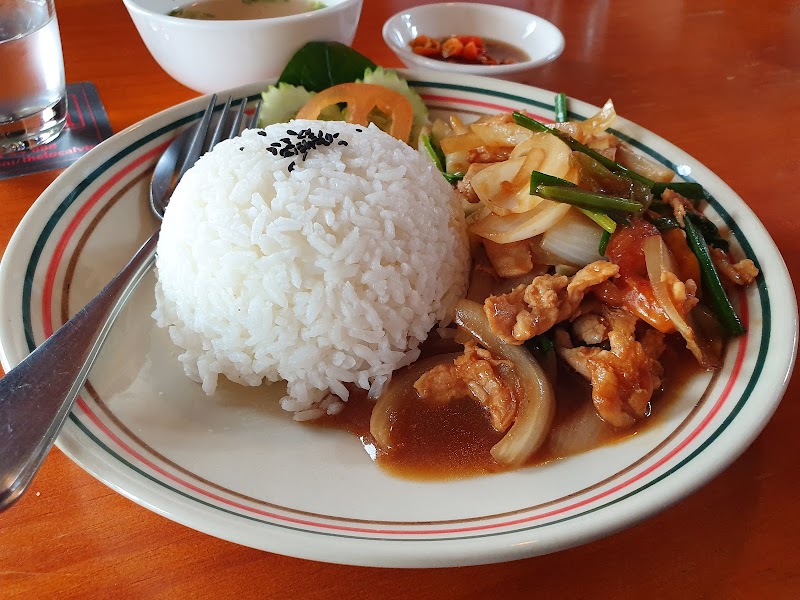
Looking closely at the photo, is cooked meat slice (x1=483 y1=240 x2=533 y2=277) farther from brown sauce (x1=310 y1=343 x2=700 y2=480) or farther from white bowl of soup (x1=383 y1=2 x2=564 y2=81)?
white bowl of soup (x1=383 y1=2 x2=564 y2=81)

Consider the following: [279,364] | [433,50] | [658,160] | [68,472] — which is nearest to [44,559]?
[68,472]

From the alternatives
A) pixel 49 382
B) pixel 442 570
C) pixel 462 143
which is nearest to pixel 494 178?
pixel 462 143

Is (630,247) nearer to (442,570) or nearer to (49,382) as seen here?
(442,570)

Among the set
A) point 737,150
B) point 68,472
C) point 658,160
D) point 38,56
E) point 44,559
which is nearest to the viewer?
point 44,559

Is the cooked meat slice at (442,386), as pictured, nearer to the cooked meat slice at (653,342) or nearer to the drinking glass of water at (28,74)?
the cooked meat slice at (653,342)

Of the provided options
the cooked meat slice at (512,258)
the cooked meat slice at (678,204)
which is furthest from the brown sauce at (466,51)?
the cooked meat slice at (512,258)

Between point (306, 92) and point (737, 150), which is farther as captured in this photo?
point (737, 150)

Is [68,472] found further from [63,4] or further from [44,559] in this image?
[63,4]
